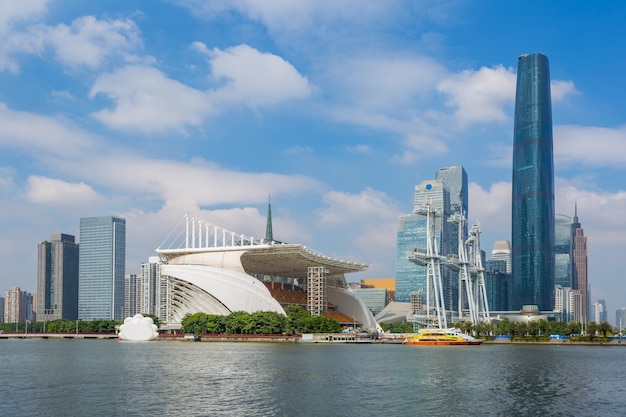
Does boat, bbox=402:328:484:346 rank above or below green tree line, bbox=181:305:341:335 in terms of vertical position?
below

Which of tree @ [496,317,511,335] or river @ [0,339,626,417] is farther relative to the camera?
tree @ [496,317,511,335]

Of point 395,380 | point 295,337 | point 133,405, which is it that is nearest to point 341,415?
point 133,405

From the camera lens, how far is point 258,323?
179625mm

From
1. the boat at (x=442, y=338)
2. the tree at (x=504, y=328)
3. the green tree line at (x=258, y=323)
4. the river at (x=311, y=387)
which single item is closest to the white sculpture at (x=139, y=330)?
the green tree line at (x=258, y=323)

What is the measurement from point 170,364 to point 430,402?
43583mm

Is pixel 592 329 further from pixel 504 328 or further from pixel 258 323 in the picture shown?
pixel 258 323

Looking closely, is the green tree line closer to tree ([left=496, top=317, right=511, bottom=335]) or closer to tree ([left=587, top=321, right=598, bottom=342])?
tree ([left=496, top=317, right=511, bottom=335])

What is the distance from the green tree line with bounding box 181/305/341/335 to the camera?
589ft

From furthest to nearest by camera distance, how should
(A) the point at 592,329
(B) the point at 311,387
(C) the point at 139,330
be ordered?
(C) the point at 139,330 → (A) the point at 592,329 → (B) the point at 311,387

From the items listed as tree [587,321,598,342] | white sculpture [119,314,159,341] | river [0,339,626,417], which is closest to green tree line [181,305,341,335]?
white sculpture [119,314,159,341]

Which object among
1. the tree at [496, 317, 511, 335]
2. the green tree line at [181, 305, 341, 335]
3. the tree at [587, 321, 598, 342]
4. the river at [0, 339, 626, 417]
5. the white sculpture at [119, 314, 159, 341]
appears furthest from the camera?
the tree at [496, 317, 511, 335]

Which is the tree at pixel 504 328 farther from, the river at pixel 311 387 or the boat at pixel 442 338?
the river at pixel 311 387

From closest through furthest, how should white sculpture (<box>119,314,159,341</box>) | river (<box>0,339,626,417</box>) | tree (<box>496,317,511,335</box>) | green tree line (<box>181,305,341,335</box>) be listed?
river (<box>0,339,626,417</box>) < green tree line (<box>181,305,341,335</box>) < white sculpture (<box>119,314,159,341</box>) < tree (<box>496,317,511,335</box>)

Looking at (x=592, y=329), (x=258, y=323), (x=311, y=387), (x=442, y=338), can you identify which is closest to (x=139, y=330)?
(x=258, y=323)
